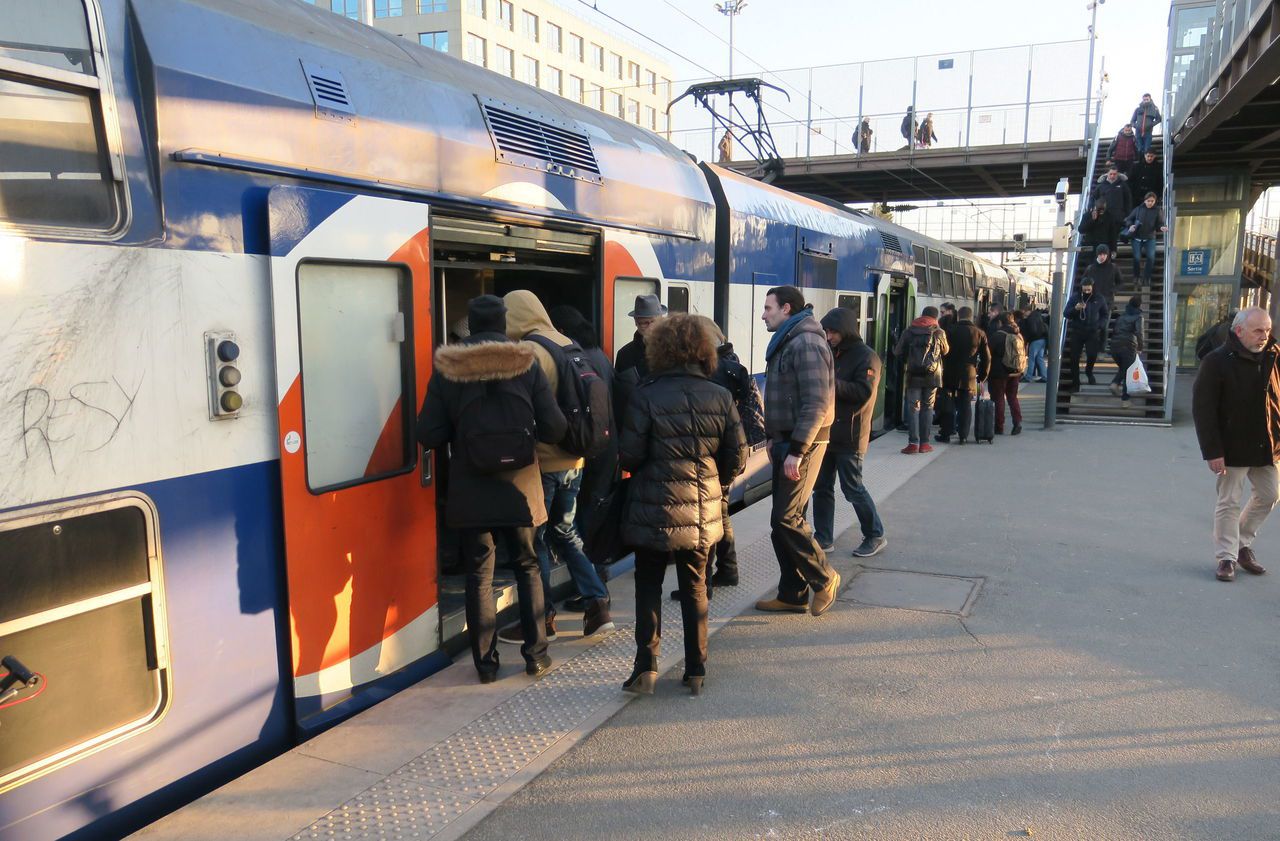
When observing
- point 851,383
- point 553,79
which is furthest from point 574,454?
point 553,79

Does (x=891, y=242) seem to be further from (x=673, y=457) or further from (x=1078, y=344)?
(x=673, y=457)

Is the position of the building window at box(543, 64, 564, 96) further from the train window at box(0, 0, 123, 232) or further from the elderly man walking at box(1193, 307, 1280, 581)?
the train window at box(0, 0, 123, 232)

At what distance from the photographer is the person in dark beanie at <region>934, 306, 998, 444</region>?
1076cm

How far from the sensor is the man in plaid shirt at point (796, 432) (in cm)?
471

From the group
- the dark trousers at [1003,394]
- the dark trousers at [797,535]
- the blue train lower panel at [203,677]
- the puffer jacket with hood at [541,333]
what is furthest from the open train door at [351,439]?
the dark trousers at [1003,394]

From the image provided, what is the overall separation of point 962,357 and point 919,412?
112 centimetres

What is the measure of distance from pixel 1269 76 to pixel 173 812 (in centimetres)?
1427

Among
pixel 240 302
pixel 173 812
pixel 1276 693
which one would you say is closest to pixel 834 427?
pixel 1276 693

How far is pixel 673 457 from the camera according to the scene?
3756mm

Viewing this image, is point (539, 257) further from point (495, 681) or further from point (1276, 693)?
point (1276, 693)

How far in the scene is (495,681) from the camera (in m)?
4.04

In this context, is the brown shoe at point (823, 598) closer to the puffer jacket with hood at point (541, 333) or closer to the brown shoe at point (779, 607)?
the brown shoe at point (779, 607)

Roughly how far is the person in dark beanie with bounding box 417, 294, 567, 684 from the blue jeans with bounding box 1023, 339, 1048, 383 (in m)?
17.9

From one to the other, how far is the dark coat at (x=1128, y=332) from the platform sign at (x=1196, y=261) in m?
8.41
